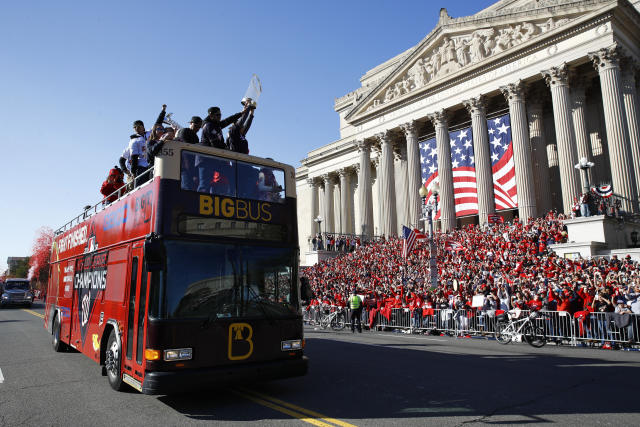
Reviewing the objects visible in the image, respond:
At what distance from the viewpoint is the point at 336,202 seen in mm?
50156

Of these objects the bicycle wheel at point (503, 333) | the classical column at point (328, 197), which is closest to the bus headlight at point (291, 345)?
the bicycle wheel at point (503, 333)

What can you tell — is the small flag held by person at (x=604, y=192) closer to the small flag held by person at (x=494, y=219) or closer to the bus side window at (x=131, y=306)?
the small flag held by person at (x=494, y=219)

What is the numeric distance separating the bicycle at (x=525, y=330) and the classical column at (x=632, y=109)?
49.7ft

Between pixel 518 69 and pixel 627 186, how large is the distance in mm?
10296

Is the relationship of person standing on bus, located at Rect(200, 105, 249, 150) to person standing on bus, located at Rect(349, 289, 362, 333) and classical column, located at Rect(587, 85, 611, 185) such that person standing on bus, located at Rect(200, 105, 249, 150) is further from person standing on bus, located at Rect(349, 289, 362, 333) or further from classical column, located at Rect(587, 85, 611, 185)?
classical column, located at Rect(587, 85, 611, 185)

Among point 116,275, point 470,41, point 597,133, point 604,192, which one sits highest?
point 470,41

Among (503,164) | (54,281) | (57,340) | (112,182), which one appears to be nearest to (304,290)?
(112,182)

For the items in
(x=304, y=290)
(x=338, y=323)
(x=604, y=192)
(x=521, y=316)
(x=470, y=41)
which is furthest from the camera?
(x=470, y=41)

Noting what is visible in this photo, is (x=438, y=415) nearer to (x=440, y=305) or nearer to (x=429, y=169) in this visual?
(x=440, y=305)

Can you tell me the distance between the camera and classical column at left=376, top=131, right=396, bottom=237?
35906 millimetres

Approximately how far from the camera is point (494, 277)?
16797 mm

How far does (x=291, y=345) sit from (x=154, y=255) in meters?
2.43

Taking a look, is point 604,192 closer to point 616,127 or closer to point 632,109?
point 616,127

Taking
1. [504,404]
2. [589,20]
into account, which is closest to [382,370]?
[504,404]
